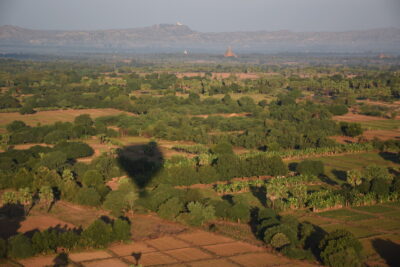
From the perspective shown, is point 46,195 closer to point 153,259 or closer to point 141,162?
point 141,162

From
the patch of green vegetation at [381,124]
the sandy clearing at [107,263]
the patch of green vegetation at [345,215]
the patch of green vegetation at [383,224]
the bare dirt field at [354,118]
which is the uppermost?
the sandy clearing at [107,263]

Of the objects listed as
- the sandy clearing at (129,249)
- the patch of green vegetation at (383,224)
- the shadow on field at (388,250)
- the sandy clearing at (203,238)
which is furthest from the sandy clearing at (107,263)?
the patch of green vegetation at (383,224)

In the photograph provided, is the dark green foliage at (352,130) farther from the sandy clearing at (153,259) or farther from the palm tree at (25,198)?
the sandy clearing at (153,259)

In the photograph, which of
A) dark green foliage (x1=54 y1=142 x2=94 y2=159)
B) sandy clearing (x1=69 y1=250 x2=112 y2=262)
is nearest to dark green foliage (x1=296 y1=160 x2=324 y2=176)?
dark green foliage (x1=54 y1=142 x2=94 y2=159)

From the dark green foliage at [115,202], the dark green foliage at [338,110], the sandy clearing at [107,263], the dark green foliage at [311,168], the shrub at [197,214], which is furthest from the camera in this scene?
the dark green foliage at [338,110]

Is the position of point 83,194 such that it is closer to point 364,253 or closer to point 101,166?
point 101,166

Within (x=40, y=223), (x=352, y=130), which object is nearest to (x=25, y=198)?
(x=40, y=223)

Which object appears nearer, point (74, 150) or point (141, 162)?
point (141, 162)
